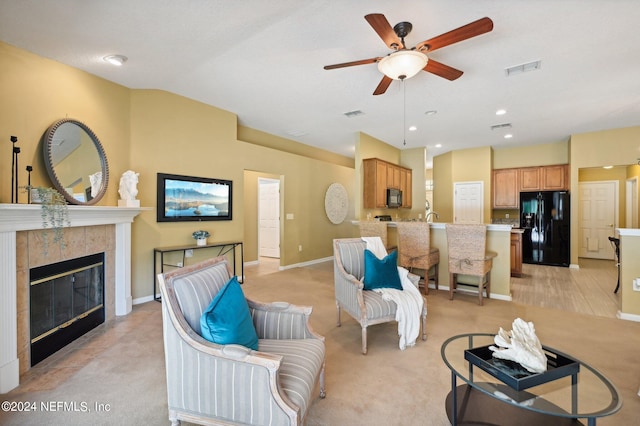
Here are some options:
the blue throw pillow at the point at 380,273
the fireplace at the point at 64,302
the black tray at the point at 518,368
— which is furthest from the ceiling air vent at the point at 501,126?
the fireplace at the point at 64,302

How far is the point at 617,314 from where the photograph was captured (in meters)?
3.39

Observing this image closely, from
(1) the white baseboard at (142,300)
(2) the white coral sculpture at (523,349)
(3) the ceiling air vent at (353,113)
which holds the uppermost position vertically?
(3) the ceiling air vent at (353,113)

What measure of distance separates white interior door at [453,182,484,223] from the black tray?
Answer: 6257mm

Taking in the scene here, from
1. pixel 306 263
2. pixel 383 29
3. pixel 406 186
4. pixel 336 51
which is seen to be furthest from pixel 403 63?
pixel 406 186

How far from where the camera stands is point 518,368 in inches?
59.3

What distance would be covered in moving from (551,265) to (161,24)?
806 cm

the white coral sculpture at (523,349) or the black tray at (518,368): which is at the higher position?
the white coral sculpture at (523,349)

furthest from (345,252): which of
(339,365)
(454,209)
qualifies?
(454,209)

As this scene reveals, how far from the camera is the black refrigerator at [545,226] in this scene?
626 centimetres

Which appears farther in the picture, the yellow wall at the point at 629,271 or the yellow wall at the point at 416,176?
the yellow wall at the point at 416,176

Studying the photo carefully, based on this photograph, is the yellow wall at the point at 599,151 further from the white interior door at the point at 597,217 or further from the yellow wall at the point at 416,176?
the yellow wall at the point at 416,176

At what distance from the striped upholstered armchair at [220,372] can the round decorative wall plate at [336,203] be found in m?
5.53

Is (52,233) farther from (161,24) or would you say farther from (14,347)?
(161,24)

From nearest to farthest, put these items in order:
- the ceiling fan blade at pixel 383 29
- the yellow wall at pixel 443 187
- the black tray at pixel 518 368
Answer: the black tray at pixel 518 368
the ceiling fan blade at pixel 383 29
the yellow wall at pixel 443 187
